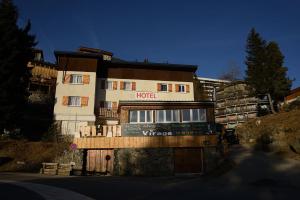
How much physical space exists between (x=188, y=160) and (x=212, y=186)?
8.25 meters

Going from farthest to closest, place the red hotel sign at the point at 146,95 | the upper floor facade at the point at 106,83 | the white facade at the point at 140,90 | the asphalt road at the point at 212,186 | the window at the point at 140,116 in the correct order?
the red hotel sign at the point at 146,95 → the white facade at the point at 140,90 → the upper floor facade at the point at 106,83 → the window at the point at 140,116 → the asphalt road at the point at 212,186

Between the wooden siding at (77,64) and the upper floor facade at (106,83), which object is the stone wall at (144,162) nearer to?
the upper floor facade at (106,83)

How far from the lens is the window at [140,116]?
25.6 m

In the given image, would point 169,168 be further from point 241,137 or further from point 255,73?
point 255,73

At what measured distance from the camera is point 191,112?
25.7 metres

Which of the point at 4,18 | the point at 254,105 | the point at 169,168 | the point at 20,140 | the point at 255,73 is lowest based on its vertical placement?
the point at 169,168

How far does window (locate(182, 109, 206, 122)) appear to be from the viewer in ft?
83.5

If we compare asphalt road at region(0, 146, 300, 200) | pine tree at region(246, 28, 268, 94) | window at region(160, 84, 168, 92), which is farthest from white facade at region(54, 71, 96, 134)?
pine tree at region(246, 28, 268, 94)

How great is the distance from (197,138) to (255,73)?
2285 centimetres

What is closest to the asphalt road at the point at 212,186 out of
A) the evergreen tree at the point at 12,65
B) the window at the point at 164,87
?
the evergreen tree at the point at 12,65

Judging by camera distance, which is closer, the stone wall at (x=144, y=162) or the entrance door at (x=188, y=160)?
the stone wall at (x=144, y=162)

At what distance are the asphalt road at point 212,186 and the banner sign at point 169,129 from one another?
3525 millimetres

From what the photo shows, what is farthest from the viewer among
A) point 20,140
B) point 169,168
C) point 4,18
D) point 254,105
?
point 254,105

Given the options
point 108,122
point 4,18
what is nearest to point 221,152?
point 108,122
